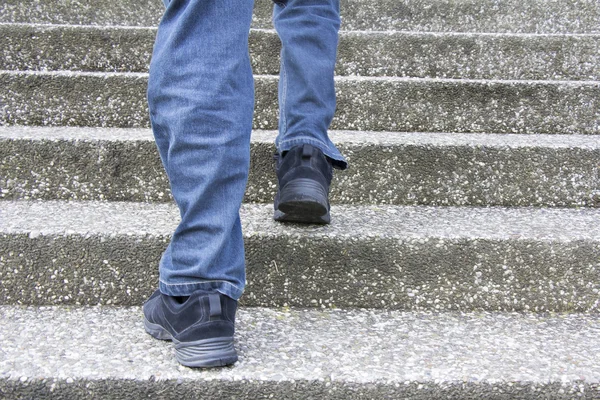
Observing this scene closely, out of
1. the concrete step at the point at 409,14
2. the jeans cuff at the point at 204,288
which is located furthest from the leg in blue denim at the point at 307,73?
the concrete step at the point at 409,14

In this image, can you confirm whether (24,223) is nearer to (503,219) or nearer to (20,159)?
(20,159)

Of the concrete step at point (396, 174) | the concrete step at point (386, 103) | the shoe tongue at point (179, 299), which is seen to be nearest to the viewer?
the shoe tongue at point (179, 299)

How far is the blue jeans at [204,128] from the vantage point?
0.94m

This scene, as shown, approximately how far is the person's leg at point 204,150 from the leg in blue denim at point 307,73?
0.35 metres

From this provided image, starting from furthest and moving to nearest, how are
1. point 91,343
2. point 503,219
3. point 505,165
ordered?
point 505,165 → point 503,219 → point 91,343

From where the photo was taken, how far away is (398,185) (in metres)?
1.61

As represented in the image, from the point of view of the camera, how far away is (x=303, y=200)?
1.28 meters

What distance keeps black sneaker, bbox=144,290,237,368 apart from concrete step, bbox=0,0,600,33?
1.80m

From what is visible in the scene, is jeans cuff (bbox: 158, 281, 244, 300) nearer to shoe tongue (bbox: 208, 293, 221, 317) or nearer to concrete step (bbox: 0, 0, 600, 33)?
shoe tongue (bbox: 208, 293, 221, 317)

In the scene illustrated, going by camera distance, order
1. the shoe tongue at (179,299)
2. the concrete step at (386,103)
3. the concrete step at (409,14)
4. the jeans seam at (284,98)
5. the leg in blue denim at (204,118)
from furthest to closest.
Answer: the concrete step at (409,14)
the concrete step at (386,103)
the jeans seam at (284,98)
the shoe tongue at (179,299)
the leg in blue denim at (204,118)

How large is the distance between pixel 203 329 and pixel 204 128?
364 millimetres

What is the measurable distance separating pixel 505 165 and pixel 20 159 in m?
1.38

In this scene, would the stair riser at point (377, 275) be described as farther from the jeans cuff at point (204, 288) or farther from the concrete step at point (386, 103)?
the concrete step at point (386, 103)

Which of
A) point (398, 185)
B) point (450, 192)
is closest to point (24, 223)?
point (398, 185)
